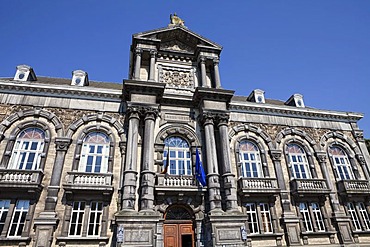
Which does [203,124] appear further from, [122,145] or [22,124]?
[22,124]

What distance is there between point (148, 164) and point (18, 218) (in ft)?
23.3

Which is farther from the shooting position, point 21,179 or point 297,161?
point 297,161

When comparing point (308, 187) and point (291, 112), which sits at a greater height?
point (291, 112)

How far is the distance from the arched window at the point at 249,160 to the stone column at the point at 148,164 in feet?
20.8

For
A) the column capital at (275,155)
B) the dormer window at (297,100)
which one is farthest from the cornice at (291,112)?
the column capital at (275,155)

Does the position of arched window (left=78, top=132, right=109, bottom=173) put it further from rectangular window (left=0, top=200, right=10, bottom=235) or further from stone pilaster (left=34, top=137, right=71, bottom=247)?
rectangular window (left=0, top=200, right=10, bottom=235)

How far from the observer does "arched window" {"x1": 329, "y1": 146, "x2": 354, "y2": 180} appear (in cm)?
1781

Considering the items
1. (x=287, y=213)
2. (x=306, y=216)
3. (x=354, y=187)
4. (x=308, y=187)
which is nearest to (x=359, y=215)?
(x=354, y=187)

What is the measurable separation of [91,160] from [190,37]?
40.1 feet

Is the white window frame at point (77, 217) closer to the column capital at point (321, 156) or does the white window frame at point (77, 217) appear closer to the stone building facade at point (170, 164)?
the stone building facade at point (170, 164)

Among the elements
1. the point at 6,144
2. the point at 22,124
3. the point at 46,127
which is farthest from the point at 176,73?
the point at 6,144

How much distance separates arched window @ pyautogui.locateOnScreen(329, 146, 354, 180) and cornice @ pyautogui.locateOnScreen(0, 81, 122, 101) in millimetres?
17199

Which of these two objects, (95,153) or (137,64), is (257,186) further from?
(137,64)

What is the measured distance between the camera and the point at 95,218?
12.6 meters
